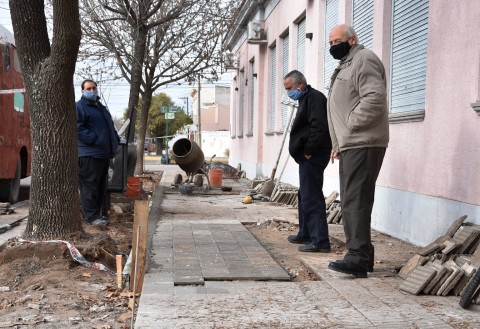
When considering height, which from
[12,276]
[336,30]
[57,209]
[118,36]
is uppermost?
[118,36]

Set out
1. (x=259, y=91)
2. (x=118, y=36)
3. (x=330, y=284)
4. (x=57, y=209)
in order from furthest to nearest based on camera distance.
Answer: (x=259, y=91), (x=118, y=36), (x=57, y=209), (x=330, y=284)

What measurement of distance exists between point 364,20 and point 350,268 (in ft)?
18.8

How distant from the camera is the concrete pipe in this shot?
1504 cm

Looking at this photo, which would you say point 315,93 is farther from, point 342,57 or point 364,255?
point 364,255

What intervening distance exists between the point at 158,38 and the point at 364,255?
53.6ft

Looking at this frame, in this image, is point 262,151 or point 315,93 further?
point 262,151


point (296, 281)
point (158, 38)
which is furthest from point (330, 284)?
point (158, 38)

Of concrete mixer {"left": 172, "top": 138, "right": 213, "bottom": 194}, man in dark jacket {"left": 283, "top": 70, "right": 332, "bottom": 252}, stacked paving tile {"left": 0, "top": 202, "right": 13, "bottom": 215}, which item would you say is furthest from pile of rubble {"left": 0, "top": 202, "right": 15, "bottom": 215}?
man in dark jacket {"left": 283, "top": 70, "right": 332, "bottom": 252}

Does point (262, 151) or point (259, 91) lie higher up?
point (259, 91)

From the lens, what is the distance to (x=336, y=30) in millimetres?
5738

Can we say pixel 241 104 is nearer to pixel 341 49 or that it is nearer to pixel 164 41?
pixel 164 41

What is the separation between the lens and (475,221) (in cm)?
602

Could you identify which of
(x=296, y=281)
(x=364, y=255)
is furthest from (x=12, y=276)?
(x=364, y=255)

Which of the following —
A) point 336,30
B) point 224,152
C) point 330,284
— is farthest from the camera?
point 224,152
